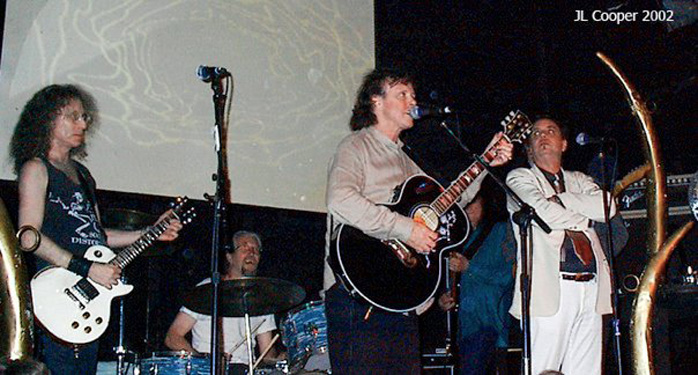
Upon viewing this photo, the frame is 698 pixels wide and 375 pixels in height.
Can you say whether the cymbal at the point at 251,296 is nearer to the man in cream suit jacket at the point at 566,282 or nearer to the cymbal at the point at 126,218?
the cymbal at the point at 126,218

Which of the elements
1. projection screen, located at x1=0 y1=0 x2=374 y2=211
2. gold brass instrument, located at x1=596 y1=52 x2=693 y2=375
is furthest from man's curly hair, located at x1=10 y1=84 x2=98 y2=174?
gold brass instrument, located at x1=596 y1=52 x2=693 y2=375

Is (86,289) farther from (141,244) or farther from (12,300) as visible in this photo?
(12,300)

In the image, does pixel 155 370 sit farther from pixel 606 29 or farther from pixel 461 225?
pixel 606 29

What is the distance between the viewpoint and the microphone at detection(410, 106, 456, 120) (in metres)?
3.57

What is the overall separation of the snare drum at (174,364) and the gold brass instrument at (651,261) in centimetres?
358

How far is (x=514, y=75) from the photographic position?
7043 millimetres

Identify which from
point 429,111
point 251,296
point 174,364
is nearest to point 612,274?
point 429,111

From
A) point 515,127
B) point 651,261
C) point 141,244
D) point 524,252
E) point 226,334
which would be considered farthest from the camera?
point 226,334

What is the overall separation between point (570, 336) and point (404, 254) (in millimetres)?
1248

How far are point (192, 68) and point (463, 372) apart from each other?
2895 millimetres

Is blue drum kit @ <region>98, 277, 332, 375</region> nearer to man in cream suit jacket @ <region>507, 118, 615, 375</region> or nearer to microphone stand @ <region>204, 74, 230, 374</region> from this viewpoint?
microphone stand @ <region>204, 74, 230, 374</region>

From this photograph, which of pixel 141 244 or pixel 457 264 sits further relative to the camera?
pixel 457 264

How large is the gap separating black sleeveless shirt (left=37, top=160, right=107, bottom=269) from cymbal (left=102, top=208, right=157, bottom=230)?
0.41m

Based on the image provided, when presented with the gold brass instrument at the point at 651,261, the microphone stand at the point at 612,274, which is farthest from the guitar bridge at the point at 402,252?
the gold brass instrument at the point at 651,261
